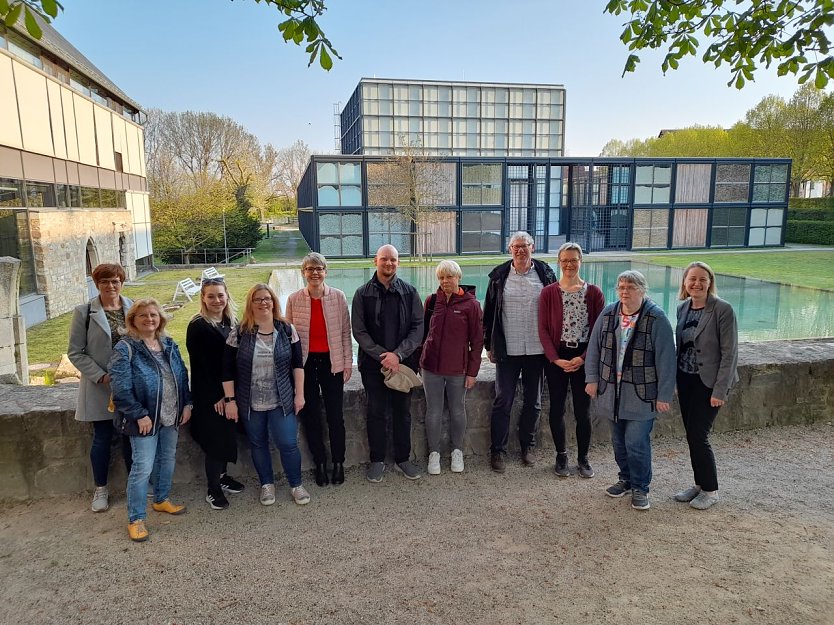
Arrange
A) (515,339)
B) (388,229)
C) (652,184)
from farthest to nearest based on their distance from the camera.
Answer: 1. (652,184)
2. (388,229)
3. (515,339)

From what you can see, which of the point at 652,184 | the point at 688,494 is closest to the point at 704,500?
the point at 688,494

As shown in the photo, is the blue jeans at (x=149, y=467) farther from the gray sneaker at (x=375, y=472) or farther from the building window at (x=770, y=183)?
the building window at (x=770, y=183)

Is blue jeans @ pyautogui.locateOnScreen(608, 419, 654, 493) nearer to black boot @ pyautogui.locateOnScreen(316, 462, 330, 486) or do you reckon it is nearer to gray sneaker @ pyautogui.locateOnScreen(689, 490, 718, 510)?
gray sneaker @ pyautogui.locateOnScreen(689, 490, 718, 510)

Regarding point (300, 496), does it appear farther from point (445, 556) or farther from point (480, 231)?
point (480, 231)

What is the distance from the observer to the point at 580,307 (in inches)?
173

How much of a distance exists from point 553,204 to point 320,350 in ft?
110

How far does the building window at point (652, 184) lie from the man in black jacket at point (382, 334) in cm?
3249

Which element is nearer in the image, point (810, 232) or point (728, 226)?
point (728, 226)

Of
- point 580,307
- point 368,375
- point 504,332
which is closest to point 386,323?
point 368,375

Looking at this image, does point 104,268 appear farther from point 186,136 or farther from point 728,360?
point 186,136

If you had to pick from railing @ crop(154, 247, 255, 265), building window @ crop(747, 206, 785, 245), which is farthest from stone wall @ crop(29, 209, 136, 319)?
building window @ crop(747, 206, 785, 245)

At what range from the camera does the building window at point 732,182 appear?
3406 centimetres

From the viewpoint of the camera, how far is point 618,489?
13.6 ft

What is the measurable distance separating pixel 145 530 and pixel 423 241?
28.2 m
